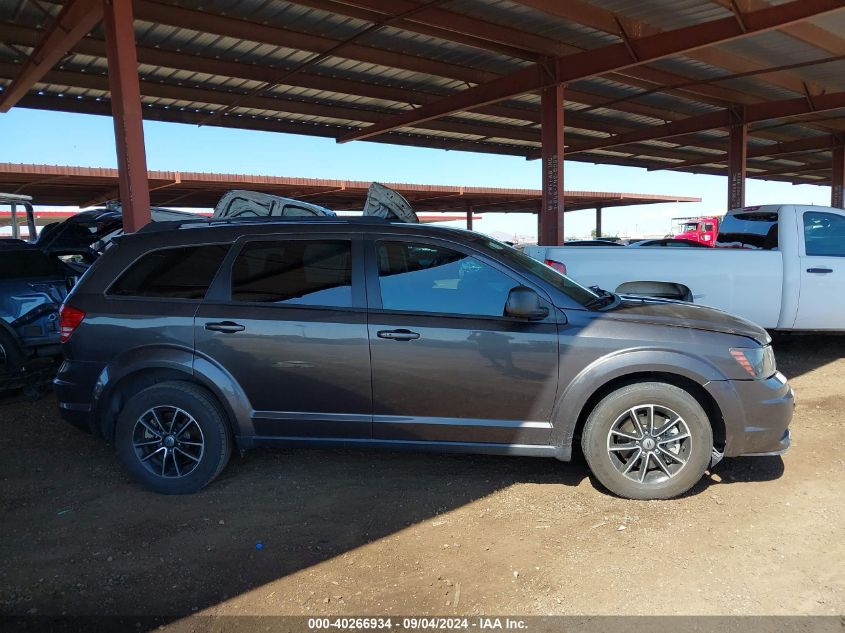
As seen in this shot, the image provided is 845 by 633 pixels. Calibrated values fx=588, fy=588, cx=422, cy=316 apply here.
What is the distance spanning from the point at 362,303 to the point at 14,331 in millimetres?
4724

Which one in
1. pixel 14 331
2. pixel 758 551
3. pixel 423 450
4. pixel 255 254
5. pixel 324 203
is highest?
pixel 324 203

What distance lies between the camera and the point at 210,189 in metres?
25.0

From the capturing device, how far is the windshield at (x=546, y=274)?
3.97m

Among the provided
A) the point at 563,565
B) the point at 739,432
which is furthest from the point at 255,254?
the point at 739,432

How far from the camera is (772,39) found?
39.1 feet

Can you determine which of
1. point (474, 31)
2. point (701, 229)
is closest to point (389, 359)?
point (474, 31)

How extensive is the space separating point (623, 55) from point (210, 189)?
18.9 m

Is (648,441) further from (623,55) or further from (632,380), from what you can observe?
(623,55)

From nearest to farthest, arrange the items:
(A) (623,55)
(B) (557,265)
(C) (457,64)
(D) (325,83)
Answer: (B) (557,265)
(A) (623,55)
(C) (457,64)
(D) (325,83)

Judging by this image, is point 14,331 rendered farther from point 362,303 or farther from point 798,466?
point 798,466

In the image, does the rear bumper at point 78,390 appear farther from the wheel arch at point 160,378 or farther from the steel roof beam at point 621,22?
the steel roof beam at point 621,22

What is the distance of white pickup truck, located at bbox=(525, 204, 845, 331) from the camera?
263 inches

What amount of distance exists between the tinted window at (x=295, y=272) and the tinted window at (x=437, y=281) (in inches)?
11.3

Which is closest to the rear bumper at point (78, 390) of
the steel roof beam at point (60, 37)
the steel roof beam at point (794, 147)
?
the steel roof beam at point (60, 37)
